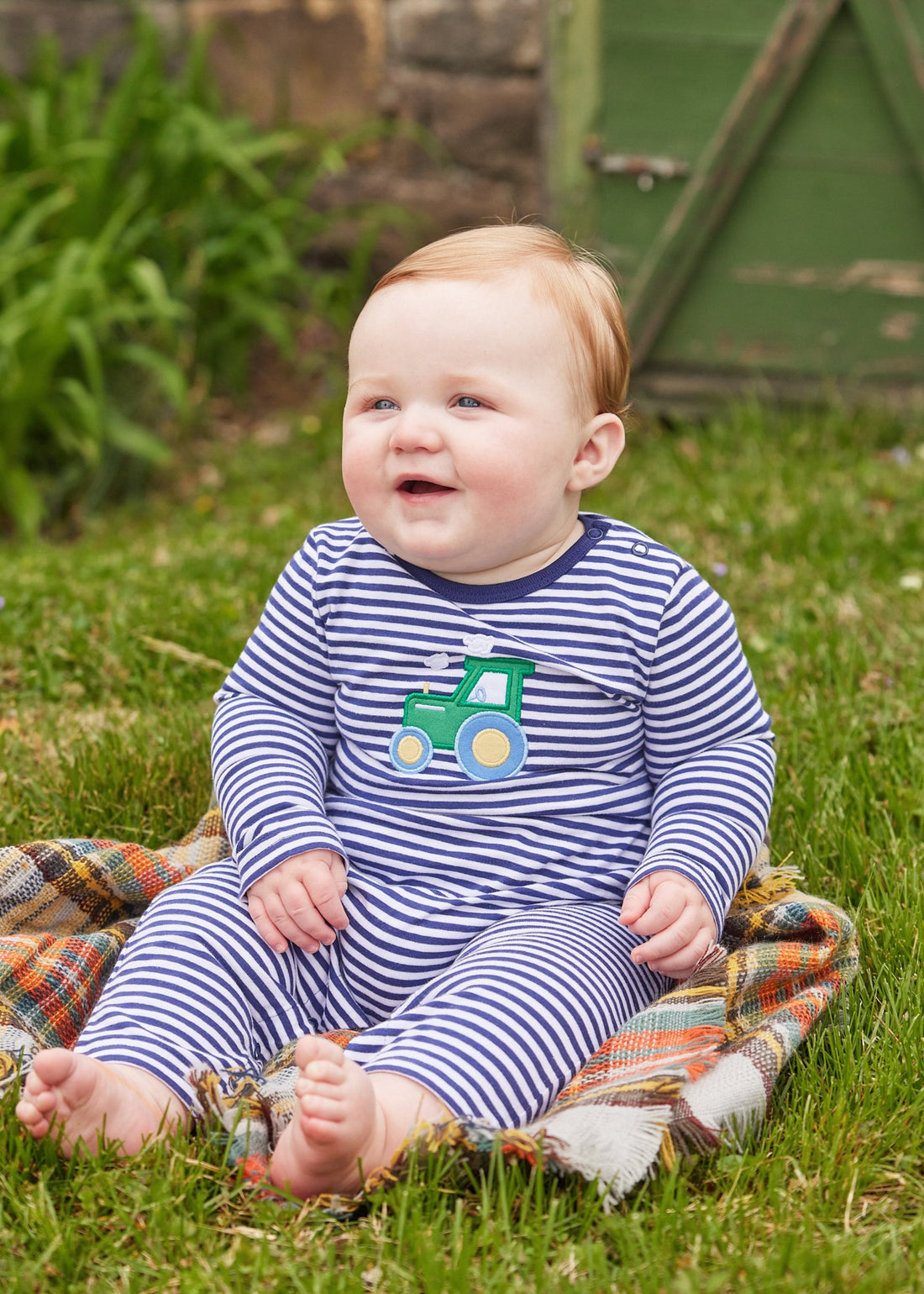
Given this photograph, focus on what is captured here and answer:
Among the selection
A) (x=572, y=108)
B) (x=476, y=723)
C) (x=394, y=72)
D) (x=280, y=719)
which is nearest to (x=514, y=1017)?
(x=476, y=723)

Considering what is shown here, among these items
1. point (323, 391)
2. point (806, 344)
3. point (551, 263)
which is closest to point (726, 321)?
point (806, 344)

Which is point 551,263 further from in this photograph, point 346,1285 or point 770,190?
point 770,190

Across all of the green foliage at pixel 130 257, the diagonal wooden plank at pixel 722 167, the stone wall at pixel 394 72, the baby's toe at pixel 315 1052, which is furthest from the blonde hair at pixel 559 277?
the stone wall at pixel 394 72

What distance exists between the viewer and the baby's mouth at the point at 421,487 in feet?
5.83

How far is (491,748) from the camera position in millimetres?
1827

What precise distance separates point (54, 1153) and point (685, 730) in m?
0.93

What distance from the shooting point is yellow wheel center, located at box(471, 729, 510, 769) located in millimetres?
1822

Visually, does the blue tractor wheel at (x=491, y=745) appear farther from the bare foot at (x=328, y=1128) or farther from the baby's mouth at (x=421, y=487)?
the bare foot at (x=328, y=1128)

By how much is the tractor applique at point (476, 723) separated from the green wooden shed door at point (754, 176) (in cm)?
351

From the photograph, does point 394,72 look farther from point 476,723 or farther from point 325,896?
point 325,896

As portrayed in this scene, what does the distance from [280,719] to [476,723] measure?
0.30 m

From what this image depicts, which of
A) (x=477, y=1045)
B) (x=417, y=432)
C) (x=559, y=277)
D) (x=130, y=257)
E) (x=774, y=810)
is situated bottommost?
(x=774, y=810)

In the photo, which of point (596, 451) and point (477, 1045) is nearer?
point (477, 1045)

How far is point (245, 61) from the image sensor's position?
579 centimetres
